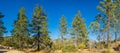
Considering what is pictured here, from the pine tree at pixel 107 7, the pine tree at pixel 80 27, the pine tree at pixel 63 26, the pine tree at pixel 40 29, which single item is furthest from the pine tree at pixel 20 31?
the pine tree at pixel 63 26

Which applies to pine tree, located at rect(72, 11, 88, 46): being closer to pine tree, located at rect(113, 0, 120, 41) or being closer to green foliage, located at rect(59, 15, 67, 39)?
green foliage, located at rect(59, 15, 67, 39)

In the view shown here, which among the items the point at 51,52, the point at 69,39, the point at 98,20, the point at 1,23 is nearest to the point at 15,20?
the point at 1,23

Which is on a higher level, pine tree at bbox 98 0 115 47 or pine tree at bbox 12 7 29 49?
pine tree at bbox 98 0 115 47

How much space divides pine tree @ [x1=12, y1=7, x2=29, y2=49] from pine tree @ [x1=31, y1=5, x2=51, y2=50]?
2425mm

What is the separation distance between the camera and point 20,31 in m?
59.3

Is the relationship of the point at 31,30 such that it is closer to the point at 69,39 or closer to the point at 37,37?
the point at 37,37

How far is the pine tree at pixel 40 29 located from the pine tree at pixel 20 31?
2.43 m

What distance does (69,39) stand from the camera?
8794 cm

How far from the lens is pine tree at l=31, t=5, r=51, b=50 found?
5847 centimetres

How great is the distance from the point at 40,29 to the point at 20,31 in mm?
5764

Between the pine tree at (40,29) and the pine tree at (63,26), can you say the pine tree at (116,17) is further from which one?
the pine tree at (63,26)

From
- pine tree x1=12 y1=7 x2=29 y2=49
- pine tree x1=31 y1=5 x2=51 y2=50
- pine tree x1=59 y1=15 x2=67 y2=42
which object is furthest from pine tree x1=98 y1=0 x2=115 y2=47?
pine tree x1=59 y1=15 x2=67 y2=42

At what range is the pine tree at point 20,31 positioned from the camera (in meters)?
59.2

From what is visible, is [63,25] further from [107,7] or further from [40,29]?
[107,7]
